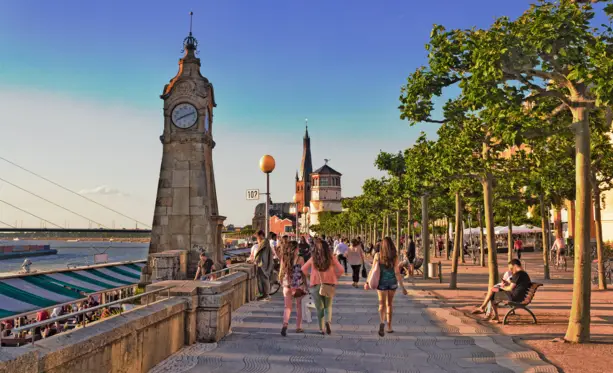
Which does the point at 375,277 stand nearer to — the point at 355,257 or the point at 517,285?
the point at 517,285

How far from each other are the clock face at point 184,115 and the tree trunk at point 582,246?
18.1 metres

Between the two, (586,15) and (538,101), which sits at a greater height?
(586,15)

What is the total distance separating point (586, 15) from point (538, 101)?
9.96ft

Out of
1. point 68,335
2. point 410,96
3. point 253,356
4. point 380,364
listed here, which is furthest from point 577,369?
point 410,96

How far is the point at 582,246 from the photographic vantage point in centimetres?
1007

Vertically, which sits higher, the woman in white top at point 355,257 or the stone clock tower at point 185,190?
the stone clock tower at point 185,190

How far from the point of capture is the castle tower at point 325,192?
18075 cm

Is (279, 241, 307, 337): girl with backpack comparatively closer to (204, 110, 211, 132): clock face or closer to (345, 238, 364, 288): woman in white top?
(345, 238, 364, 288): woman in white top

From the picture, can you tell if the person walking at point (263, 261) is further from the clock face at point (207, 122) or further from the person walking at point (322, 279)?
the clock face at point (207, 122)

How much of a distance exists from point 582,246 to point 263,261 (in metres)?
7.68

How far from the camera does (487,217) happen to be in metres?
16.2

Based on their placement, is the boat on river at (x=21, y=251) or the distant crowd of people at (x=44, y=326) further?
the boat on river at (x=21, y=251)

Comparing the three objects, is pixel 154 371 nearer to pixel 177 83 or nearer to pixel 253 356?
pixel 253 356

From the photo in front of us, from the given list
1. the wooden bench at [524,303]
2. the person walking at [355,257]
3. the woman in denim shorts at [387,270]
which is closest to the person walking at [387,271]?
the woman in denim shorts at [387,270]
